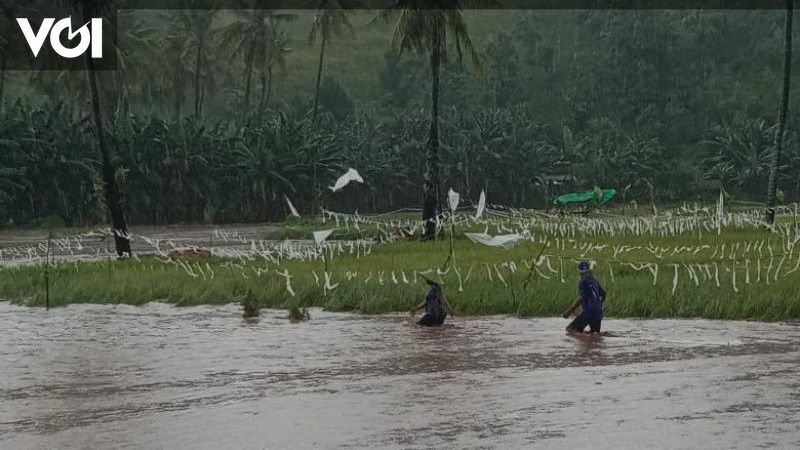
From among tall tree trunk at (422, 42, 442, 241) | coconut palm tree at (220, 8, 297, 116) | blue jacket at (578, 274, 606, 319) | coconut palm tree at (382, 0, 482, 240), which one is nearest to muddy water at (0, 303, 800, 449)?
blue jacket at (578, 274, 606, 319)

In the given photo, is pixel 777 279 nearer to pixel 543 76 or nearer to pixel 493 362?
pixel 493 362

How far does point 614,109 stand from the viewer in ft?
260

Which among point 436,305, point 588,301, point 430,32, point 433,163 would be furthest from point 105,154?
point 588,301

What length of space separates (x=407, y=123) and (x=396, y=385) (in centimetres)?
5044

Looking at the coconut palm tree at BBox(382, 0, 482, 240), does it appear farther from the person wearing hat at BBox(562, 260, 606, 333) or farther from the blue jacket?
the blue jacket

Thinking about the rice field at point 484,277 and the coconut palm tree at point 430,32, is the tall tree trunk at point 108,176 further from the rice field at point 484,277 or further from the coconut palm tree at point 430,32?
the coconut palm tree at point 430,32

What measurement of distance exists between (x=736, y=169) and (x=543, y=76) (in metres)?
26.1

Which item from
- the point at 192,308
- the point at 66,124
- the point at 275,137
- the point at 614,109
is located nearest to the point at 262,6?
the point at 275,137

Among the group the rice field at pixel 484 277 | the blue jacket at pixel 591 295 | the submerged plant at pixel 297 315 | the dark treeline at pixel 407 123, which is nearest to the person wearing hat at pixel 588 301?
the blue jacket at pixel 591 295

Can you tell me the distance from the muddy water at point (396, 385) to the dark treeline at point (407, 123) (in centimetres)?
2693

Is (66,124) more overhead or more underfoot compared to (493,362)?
more overhead

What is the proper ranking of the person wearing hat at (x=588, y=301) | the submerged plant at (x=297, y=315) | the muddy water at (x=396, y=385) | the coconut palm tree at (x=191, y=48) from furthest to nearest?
the coconut palm tree at (x=191, y=48) < the submerged plant at (x=297, y=315) < the person wearing hat at (x=588, y=301) < the muddy water at (x=396, y=385)

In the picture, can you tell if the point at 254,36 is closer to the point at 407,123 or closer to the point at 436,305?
the point at 407,123

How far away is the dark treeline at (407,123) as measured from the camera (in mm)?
49438
